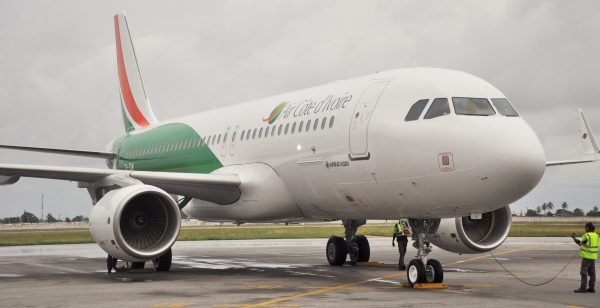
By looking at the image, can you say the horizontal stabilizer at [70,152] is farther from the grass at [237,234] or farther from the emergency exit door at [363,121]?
the grass at [237,234]

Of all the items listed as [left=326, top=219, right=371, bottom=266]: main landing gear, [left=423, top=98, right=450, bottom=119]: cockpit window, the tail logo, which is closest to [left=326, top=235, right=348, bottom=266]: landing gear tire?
[left=326, top=219, right=371, bottom=266]: main landing gear

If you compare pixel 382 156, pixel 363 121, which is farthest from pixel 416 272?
pixel 363 121

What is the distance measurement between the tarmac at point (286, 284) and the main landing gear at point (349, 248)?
0.39m

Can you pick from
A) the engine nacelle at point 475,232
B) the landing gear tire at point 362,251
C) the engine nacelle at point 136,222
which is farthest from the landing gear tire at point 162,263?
the engine nacelle at point 475,232

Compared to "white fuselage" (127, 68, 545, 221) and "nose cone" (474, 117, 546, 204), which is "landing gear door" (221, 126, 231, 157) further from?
"nose cone" (474, 117, 546, 204)

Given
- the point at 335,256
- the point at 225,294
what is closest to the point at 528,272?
the point at 335,256

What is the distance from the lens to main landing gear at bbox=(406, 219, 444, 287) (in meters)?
14.0

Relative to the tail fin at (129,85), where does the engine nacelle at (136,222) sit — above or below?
below

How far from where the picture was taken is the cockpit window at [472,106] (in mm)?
13062

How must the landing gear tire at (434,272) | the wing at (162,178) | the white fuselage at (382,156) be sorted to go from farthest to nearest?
1. the wing at (162,178)
2. the landing gear tire at (434,272)
3. the white fuselage at (382,156)

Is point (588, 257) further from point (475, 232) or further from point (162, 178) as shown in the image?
point (162, 178)

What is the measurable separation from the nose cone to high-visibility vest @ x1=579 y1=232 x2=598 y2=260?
2499 millimetres

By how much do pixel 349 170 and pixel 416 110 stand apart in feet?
6.41

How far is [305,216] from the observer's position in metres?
17.7
